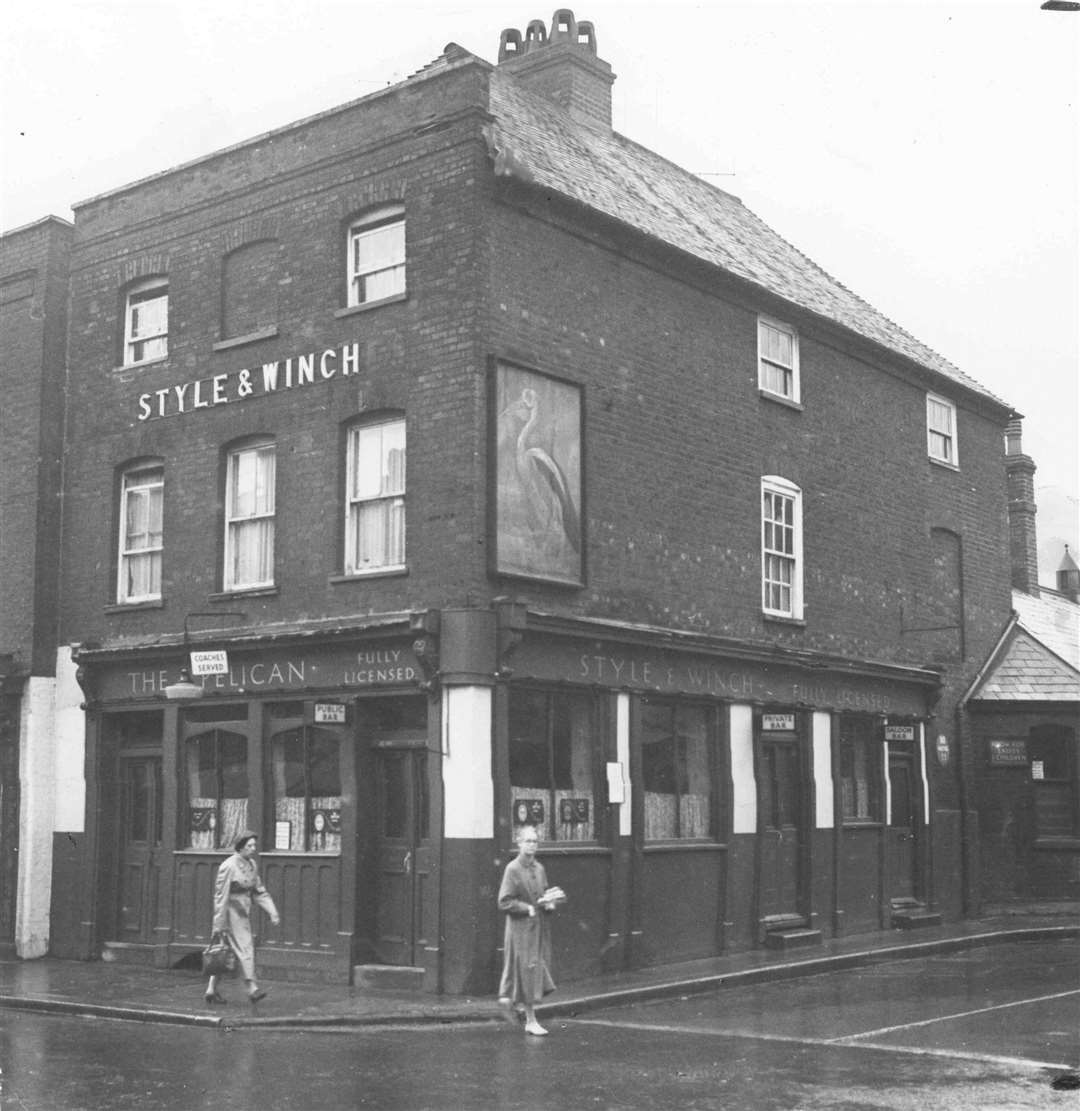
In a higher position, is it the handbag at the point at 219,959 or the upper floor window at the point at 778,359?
the upper floor window at the point at 778,359

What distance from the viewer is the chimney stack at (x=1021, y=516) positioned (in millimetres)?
34062

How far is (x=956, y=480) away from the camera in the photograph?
26.7 meters

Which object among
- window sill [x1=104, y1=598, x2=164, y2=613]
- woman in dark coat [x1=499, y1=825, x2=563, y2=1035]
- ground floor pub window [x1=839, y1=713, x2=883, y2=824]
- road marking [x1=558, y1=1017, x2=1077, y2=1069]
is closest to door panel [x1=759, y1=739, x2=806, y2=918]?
ground floor pub window [x1=839, y1=713, x2=883, y2=824]

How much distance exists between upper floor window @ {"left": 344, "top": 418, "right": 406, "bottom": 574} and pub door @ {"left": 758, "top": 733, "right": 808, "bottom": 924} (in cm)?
616

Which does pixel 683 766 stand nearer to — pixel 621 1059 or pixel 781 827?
pixel 781 827

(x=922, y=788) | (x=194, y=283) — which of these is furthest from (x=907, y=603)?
(x=194, y=283)

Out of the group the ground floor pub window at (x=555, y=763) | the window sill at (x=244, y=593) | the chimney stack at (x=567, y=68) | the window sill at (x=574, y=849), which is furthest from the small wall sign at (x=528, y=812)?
the chimney stack at (x=567, y=68)

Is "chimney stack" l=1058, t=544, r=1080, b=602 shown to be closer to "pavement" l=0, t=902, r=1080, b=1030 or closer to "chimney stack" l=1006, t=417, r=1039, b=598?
"chimney stack" l=1006, t=417, r=1039, b=598

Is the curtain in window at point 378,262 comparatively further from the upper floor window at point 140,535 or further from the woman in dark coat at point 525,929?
the woman in dark coat at point 525,929

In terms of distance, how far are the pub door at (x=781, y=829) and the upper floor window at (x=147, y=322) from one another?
30.9ft

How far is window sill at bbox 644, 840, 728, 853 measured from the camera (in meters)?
18.9

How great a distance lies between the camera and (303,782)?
18266 mm

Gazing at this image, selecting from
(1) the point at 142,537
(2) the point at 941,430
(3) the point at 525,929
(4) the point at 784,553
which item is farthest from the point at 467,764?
(2) the point at 941,430

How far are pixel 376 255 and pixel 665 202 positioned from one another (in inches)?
233
